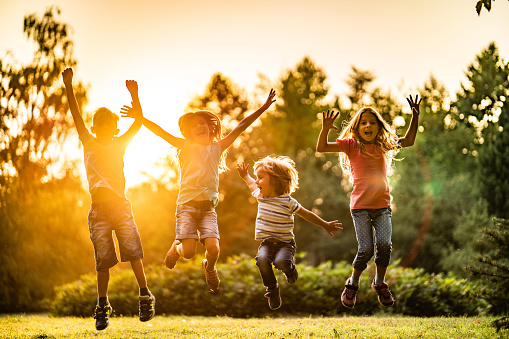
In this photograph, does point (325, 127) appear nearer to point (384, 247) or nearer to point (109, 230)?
point (384, 247)

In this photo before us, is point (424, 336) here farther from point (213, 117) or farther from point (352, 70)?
point (352, 70)

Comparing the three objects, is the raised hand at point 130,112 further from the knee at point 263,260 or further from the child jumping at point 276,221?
the knee at point 263,260

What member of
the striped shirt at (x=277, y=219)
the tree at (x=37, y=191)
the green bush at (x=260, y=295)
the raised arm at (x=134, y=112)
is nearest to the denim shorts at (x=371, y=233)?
the striped shirt at (x=277, y=219)

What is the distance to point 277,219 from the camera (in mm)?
6203

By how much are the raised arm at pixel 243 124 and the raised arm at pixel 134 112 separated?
1.01 m

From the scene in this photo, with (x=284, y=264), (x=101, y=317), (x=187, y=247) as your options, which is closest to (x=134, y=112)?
(x=187, y=247)

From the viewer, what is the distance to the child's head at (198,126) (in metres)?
6.18

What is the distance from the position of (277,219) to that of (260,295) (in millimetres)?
5154

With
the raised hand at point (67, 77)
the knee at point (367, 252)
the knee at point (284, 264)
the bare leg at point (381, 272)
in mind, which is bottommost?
the bare leg at point (381, 272)

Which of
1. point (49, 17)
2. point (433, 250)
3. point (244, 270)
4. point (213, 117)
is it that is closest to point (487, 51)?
point (433, 250)

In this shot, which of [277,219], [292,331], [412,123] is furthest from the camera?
[292,331]

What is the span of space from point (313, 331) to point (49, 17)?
12243mm

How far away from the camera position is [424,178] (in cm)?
3153

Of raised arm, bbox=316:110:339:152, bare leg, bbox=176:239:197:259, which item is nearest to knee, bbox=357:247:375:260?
raised arm, bbox=316:110:339:152
